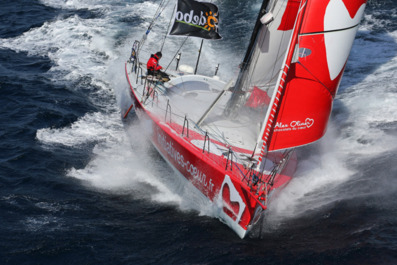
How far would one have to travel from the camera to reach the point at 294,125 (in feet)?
27.7

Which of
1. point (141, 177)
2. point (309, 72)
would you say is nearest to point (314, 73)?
point (309, 72)

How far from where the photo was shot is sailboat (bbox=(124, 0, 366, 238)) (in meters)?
8.15

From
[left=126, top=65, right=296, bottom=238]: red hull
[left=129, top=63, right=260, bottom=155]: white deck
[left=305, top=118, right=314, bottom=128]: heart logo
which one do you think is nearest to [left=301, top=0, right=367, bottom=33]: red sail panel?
[left=305, top=118, right=314, bottom=128]: heart logo

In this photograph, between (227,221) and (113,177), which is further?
(113,177)

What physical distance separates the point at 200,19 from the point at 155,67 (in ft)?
7.24

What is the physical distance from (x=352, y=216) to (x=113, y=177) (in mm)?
5501

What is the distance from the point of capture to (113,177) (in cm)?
1070

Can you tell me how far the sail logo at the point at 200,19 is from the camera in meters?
10.7

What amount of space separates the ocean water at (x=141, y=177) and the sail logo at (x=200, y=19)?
3.05m

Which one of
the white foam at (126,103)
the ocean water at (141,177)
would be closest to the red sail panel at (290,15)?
the white foam at (126,103)

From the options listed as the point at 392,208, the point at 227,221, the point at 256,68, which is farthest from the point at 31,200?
the point at 392,208

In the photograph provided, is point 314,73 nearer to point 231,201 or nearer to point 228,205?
point 231,201

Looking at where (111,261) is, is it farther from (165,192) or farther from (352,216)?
(352,216)

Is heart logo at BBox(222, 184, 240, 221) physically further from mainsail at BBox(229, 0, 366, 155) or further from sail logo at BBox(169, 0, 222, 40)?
sail logo at BBox(169, 0, 222, 40)
